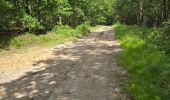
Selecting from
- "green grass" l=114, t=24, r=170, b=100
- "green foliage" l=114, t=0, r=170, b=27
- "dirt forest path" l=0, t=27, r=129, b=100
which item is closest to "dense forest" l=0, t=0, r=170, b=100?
"green grass" l=114, t=24, r=170, b=100

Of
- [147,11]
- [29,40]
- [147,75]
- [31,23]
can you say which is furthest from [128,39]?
[147,11]

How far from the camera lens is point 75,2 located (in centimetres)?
3919

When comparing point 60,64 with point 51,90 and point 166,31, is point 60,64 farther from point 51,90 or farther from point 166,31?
point 166,31

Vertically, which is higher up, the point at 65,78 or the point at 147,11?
the point at 147,11

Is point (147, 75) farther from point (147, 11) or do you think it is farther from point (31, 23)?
point (147, 11)

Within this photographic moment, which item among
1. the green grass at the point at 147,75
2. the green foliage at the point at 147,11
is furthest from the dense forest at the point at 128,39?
the green foliage at the point at 147,11

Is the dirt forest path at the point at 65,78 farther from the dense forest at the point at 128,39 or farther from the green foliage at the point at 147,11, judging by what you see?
the green foliage at the point at 147,11

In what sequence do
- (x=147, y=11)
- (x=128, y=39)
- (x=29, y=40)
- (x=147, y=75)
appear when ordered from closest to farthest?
(x=147, y=75)
(x=128, y=39)
(x=29, y=40)
(x=147, y=11)

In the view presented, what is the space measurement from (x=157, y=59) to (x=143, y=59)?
622 millimetres

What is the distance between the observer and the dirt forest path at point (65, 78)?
8.98m

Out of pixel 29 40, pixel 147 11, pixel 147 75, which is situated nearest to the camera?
pixel 147 75

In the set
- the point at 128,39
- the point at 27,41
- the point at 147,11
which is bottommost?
the point at 128,39

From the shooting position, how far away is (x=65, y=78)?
36.0 feet

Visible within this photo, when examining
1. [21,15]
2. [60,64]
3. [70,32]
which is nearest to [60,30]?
[70,32]
